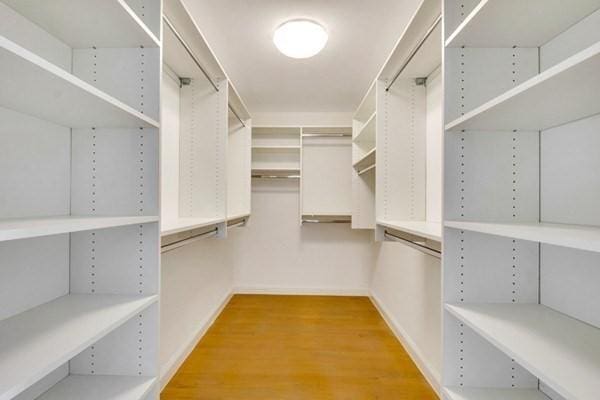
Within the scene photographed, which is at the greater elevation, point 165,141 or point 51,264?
point 165,141

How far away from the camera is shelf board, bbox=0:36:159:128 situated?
0.65 meters

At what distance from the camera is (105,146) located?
1171mm

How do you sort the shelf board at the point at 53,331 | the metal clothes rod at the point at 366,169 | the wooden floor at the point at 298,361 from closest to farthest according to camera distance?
the shelf board at the point at 53,331
the wooden floor at the point at 298,361
the metal clothes rod at the point at 366,169

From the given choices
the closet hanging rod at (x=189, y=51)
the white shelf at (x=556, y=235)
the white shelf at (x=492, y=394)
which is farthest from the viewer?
the closet hanging rod at (x=189, y=51)

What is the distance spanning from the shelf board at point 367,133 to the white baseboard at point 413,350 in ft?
5.60

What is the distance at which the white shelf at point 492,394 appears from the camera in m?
1.04

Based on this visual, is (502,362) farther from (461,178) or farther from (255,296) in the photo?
(255,296)

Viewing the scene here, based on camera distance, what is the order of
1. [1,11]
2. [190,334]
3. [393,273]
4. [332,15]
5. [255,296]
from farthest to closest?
[255,296]
[393,273]
[190,334]
[332,15]
[1,11]

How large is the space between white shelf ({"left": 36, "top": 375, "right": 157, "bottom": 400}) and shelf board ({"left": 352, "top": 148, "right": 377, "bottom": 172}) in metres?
A: 2.01

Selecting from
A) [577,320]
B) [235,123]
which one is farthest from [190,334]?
[577,320]

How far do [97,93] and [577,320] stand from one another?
1598mm

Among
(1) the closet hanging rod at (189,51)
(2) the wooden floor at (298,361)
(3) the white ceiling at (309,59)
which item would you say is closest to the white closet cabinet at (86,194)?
(1) the closet hanging rod at (189,51)

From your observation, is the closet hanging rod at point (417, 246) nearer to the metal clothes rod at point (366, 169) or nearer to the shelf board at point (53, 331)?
the metal clothes rod at point (366, 169)

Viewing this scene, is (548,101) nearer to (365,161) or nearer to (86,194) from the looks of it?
(86,194)
